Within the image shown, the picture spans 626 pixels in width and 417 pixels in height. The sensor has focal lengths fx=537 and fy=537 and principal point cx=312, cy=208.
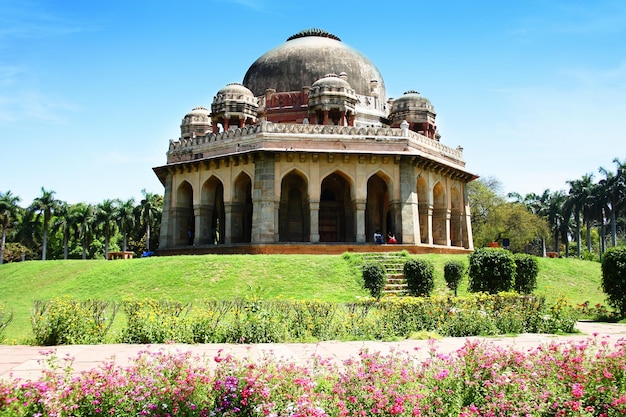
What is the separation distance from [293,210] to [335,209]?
2250mm

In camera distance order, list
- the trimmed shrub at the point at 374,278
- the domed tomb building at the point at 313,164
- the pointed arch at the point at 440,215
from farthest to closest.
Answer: the pointed arch at the point at 440,215, the domed tomb building at the point at 313,164, the trimmed shrub at the point at 374,278

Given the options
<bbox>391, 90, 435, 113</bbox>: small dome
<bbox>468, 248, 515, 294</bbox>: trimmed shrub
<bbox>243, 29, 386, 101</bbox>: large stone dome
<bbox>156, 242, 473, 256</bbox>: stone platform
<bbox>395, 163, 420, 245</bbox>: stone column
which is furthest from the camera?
<bbox>243, 29, 386, 101</bbox>: large stone dome

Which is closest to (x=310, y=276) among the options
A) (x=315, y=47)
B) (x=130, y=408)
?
(x=130, y=408)

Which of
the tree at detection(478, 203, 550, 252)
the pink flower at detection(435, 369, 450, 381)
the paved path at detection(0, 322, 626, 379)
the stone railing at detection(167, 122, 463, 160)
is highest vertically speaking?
the stone railing at detection(167, 122, 463, 160)

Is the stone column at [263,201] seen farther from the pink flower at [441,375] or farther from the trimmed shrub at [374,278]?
the pink flower at [441,375]

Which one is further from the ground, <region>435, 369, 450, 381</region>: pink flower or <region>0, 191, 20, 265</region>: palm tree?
<region>0, 191, 20, 265</region>: palm tree

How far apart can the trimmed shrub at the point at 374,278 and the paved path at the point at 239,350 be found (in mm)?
5805

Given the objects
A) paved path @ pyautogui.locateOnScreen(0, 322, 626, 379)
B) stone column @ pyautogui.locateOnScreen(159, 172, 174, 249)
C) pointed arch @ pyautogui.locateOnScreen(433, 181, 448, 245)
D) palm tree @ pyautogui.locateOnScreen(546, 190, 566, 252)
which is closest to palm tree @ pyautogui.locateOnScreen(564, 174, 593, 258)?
palm tree @ pyautogui.locateOnScreen(546, 190, 566, 252)

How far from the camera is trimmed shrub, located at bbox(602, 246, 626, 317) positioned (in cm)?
1234

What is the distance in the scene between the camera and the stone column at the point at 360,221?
78.7 feet

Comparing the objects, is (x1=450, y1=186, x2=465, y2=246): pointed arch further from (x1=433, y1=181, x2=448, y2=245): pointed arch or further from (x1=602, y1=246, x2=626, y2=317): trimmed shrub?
(x1=602, y1=246, x2=626, y2=317): trimmed shrub

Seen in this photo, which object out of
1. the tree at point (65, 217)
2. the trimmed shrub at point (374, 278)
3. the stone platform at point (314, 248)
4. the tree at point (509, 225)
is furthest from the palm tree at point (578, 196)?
the tree at point (65, 217)

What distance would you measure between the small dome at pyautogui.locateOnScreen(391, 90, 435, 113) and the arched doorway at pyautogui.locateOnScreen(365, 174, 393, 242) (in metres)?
4.33

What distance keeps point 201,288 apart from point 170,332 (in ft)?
26.0
